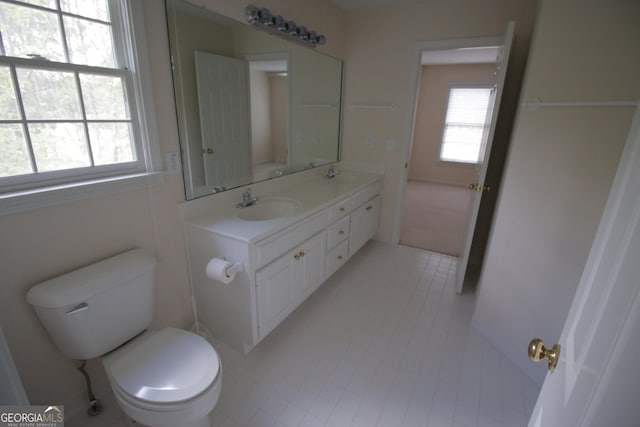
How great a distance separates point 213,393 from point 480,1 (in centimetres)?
333

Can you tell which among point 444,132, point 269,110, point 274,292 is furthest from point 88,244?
point 444,132

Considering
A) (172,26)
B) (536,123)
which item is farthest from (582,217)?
(172,26)

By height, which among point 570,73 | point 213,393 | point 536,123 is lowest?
point 213,393

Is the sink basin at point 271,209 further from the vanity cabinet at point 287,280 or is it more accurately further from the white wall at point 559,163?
the white wall at point 559,163

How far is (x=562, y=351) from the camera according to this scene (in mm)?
705

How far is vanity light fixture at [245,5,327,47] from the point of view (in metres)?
1.91

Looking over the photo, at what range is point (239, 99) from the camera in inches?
79.7

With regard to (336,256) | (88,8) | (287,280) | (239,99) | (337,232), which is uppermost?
(88,8)

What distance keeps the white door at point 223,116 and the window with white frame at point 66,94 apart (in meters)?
0.42

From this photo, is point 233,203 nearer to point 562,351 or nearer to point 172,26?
point 172,26

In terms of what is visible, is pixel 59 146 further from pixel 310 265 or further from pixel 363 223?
pixel 363 223

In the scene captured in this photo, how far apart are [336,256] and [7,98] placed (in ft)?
6.78

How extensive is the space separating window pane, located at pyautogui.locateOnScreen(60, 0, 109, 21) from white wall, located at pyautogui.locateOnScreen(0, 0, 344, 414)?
6.3 inches

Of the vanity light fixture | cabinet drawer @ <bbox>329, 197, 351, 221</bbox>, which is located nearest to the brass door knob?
cabinet drawer @ <bbox>329, 197, 351, 221</bbox>
